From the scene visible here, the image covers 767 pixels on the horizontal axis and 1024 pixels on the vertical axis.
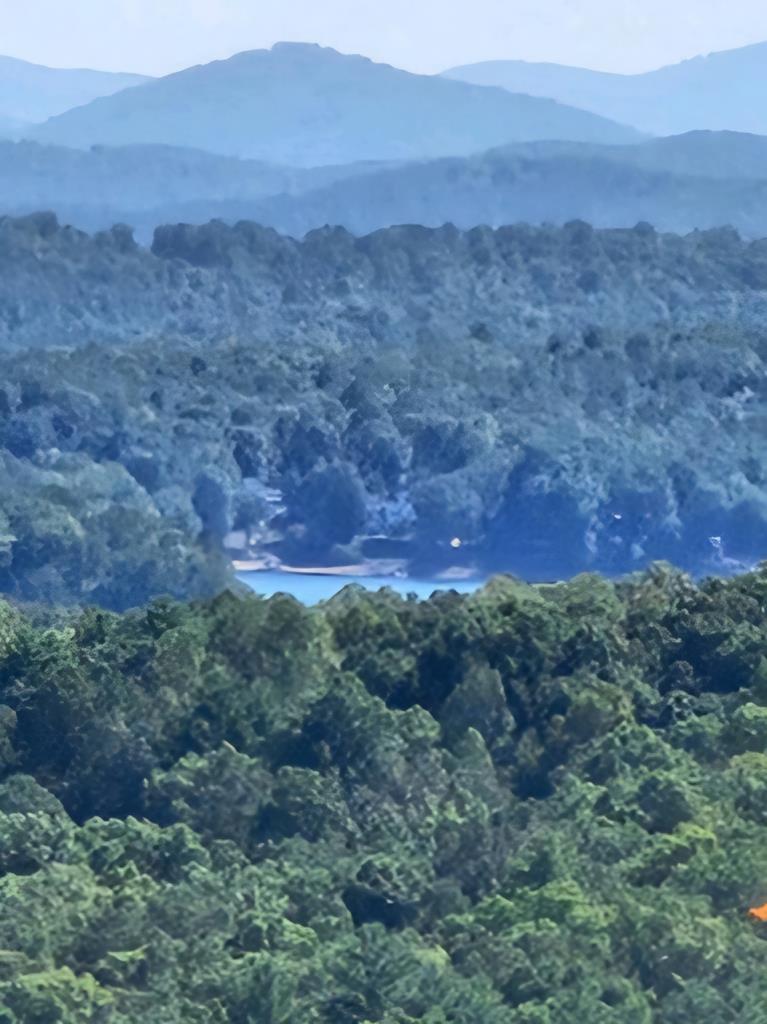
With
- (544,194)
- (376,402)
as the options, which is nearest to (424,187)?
(544,194)

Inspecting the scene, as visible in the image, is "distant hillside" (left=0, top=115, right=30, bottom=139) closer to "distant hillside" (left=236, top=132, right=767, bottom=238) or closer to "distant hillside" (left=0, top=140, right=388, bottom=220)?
"distant hillside" (left=0, top=140, right=388, bottom=220)

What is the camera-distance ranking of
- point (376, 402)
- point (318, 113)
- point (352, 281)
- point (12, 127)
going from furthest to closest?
point (12, 127), point (318, 113), point (352, 281), point (376, 402)

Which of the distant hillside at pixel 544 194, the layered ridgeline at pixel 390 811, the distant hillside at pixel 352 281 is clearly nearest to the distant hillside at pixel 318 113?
the distant hillside at pixel 544 194

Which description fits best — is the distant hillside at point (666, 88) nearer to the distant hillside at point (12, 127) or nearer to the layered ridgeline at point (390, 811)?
the distant hillside at point (12, 127)

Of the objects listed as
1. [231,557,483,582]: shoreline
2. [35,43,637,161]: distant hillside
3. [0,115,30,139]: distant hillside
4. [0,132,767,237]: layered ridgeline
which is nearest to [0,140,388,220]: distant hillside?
[0,132,767,237]: layered ridgeline

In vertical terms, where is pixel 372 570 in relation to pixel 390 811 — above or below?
below

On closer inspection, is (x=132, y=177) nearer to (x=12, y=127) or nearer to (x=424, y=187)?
(x=424, y=187)
